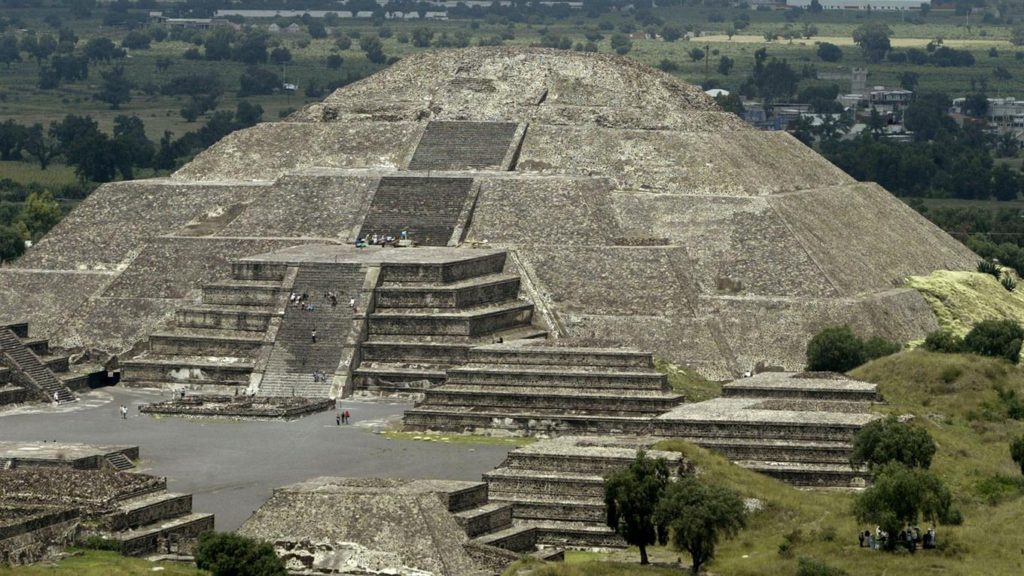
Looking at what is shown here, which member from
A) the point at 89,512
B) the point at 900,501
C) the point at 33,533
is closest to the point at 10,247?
the point at 89,512

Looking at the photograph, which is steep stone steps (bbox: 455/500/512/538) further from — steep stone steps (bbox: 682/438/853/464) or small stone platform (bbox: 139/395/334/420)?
small stone platform (bbox: 139/395/334/420)

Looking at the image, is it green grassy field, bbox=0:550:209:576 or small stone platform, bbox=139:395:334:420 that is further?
small stone platform, bbox=139:395:334:420

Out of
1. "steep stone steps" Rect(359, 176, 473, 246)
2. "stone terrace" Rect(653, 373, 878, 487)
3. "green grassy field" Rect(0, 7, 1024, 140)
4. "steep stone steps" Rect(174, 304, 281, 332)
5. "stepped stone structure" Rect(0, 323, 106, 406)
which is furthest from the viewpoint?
"green grassy field" Rect(0, 7, 1024, 140)

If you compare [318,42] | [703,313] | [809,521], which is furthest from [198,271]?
[318,42]

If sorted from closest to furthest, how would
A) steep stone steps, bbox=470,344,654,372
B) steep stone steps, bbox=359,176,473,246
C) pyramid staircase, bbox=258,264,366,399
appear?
steep stone steps, bbox=470,344,654,372 → pyramid staircase, bbox=258,264,366,399 → steep stone steps, bbox=359,176,473,246

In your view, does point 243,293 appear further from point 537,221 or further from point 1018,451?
point 1018,451

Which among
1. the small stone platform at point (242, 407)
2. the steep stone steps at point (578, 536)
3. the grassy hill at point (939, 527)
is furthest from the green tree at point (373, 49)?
the steep stone steps at point (578, 536)

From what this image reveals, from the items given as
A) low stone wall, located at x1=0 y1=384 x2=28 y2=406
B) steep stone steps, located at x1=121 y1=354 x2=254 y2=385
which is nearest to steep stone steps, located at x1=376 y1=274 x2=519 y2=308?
steep stone steps, located at x1=121 y1=354 x2=254 y2=385
